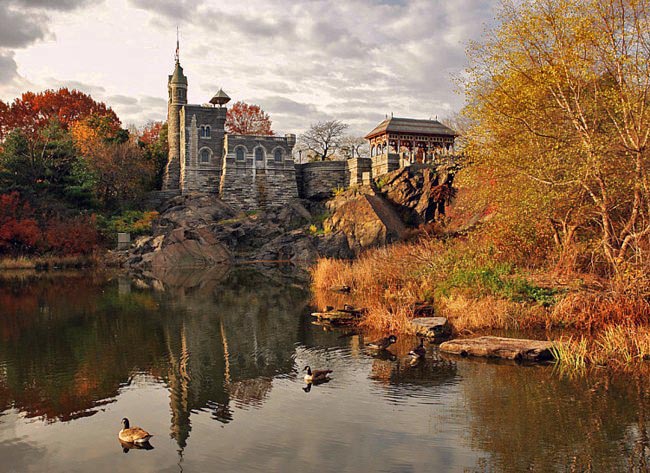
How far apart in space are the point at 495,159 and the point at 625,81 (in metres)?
4.51

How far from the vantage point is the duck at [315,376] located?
42.6 feet

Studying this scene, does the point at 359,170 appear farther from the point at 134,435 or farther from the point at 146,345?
the point at 134,435

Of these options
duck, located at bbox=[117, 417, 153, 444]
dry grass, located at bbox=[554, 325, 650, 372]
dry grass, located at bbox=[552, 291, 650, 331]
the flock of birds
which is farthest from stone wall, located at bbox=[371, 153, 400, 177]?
duck, located at bbox=[117, 417, 153, 444]

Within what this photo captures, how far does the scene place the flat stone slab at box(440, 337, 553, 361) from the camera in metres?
14.2

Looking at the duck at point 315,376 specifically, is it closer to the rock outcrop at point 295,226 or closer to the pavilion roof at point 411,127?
the rock outcrop at point 295,226

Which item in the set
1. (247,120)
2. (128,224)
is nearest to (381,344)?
(128,224)

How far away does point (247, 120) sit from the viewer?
74.9 m

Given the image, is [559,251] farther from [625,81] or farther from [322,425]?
[322,425]

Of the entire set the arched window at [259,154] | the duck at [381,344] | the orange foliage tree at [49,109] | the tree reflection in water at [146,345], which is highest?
the orange foliage tree at [49,109]

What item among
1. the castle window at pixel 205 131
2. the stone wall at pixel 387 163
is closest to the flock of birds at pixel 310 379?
the stone wall at pixel 387 163

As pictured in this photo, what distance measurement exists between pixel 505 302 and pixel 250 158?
38.9 metres

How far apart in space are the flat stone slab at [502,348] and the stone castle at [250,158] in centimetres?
3647

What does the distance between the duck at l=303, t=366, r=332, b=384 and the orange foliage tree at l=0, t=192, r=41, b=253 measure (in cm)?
3551

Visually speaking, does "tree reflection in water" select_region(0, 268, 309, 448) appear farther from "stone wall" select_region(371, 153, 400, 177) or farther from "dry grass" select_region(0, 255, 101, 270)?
"stone wall" select_region(371, 153, 400, 177)
